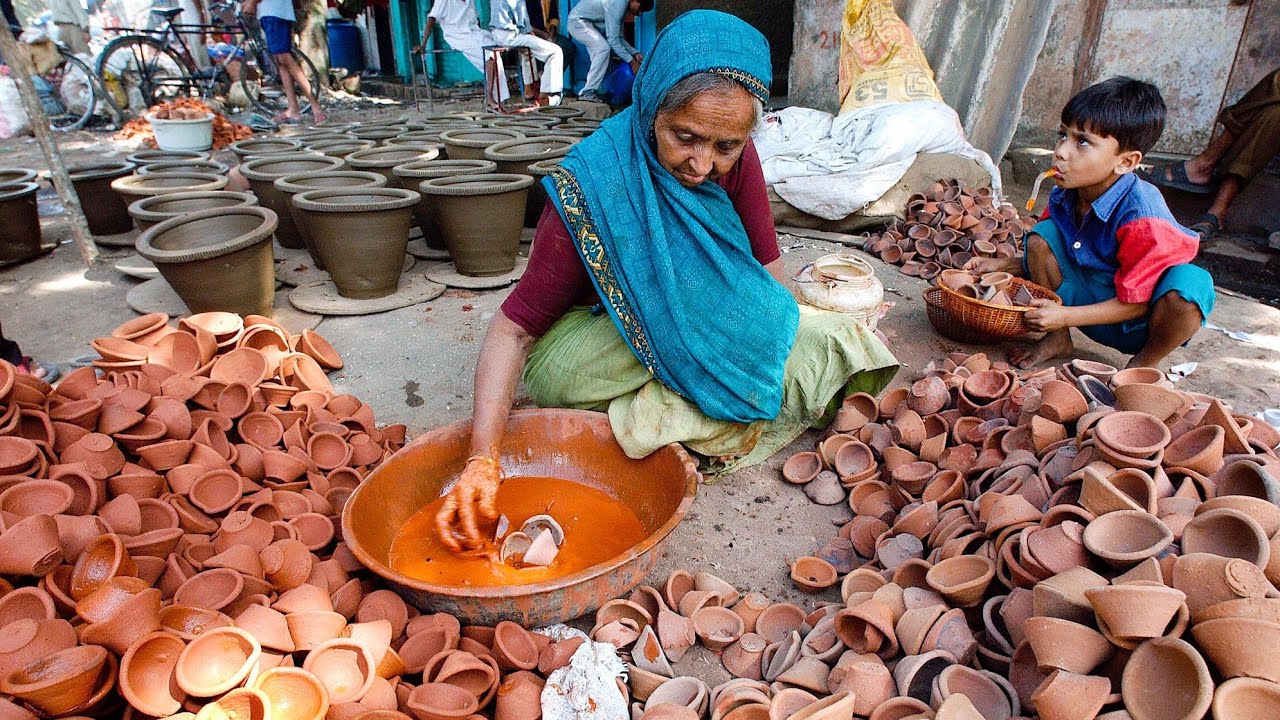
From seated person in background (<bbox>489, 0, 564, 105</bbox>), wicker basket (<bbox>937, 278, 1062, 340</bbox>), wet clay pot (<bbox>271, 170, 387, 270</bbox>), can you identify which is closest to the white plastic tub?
seated person in background (<bbox>489, 0, 564, 105</bbox>)

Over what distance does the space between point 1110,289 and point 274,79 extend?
40.4ft

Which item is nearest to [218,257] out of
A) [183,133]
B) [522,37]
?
[183,133]

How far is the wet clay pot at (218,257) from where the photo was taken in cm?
270

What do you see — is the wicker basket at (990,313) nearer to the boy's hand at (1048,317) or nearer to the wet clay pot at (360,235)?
the boy's hand at (1048,317)

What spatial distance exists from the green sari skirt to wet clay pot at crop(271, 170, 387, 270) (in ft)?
6.44

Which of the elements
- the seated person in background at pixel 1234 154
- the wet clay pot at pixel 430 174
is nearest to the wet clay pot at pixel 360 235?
the wet clay pot at pixel 430 174

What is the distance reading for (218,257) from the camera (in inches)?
108

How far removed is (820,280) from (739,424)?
0.99 m

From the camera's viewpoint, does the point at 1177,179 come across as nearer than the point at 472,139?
No

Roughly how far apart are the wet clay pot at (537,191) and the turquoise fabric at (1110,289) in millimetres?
2325

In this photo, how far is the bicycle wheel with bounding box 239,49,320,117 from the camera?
348 inches

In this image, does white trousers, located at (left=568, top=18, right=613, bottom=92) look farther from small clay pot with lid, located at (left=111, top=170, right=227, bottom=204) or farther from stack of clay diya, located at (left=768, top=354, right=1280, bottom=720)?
stack of clay diya, located at (left=768, top=354, right=1280, bottom=720)

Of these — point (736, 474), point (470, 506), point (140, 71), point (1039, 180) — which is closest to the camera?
point (470, 506)

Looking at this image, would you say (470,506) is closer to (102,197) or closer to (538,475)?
(538,475)
